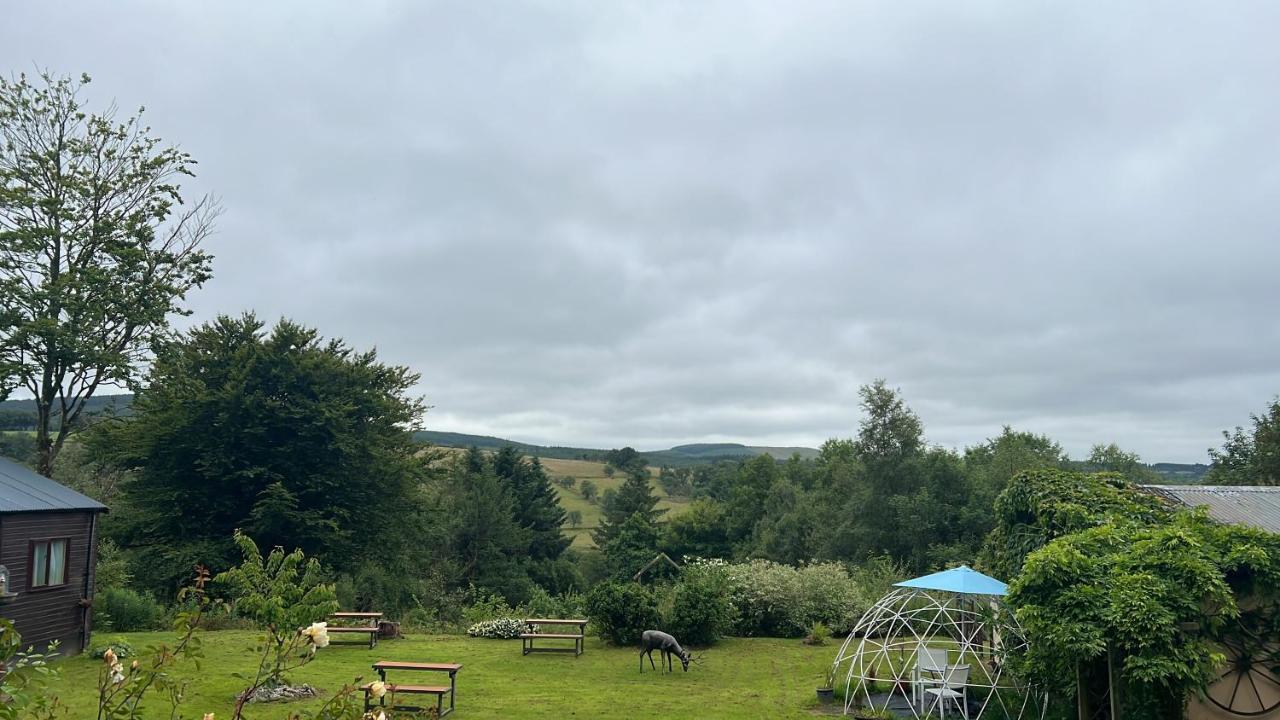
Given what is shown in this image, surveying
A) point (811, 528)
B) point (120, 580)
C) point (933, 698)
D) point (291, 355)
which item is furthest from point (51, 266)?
point (811, 528)

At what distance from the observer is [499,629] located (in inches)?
835

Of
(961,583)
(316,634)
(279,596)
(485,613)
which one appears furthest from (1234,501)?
(485,613)

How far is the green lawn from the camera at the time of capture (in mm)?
12922

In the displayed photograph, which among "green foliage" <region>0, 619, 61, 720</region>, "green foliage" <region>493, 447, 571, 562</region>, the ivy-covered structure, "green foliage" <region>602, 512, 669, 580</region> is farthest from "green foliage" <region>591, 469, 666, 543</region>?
"green foliage" <region>0, 619, 61, 720</region>

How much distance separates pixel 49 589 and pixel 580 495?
73873 millimetres

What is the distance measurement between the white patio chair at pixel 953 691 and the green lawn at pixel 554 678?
1954 millimetres

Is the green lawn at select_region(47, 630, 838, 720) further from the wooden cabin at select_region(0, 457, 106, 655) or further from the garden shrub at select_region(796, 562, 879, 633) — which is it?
the garden shrub at select_region(796, 562, 879, 633)

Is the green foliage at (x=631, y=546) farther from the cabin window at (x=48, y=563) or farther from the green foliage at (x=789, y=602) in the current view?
the cabin window at (x=48, y=563)

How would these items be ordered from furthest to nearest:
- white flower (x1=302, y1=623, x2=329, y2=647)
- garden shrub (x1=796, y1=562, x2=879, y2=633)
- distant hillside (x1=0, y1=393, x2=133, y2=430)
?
distant hillside (x1=0, y1=393, x2=133, y2=430) < garden shrub (x1=796, y1=562, x2=879, y2=633) < white flower (x1=302, y1=623, x2=329, y2=647)

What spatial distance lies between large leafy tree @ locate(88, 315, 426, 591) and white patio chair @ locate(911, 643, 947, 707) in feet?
57.0

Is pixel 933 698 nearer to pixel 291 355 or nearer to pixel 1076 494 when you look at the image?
pixel 1076 494

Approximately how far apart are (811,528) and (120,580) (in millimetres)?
31989

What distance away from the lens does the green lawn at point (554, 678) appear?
12.9 m

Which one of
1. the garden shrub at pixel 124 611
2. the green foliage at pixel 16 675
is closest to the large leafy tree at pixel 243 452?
the garden shrub at pixel 124 611
